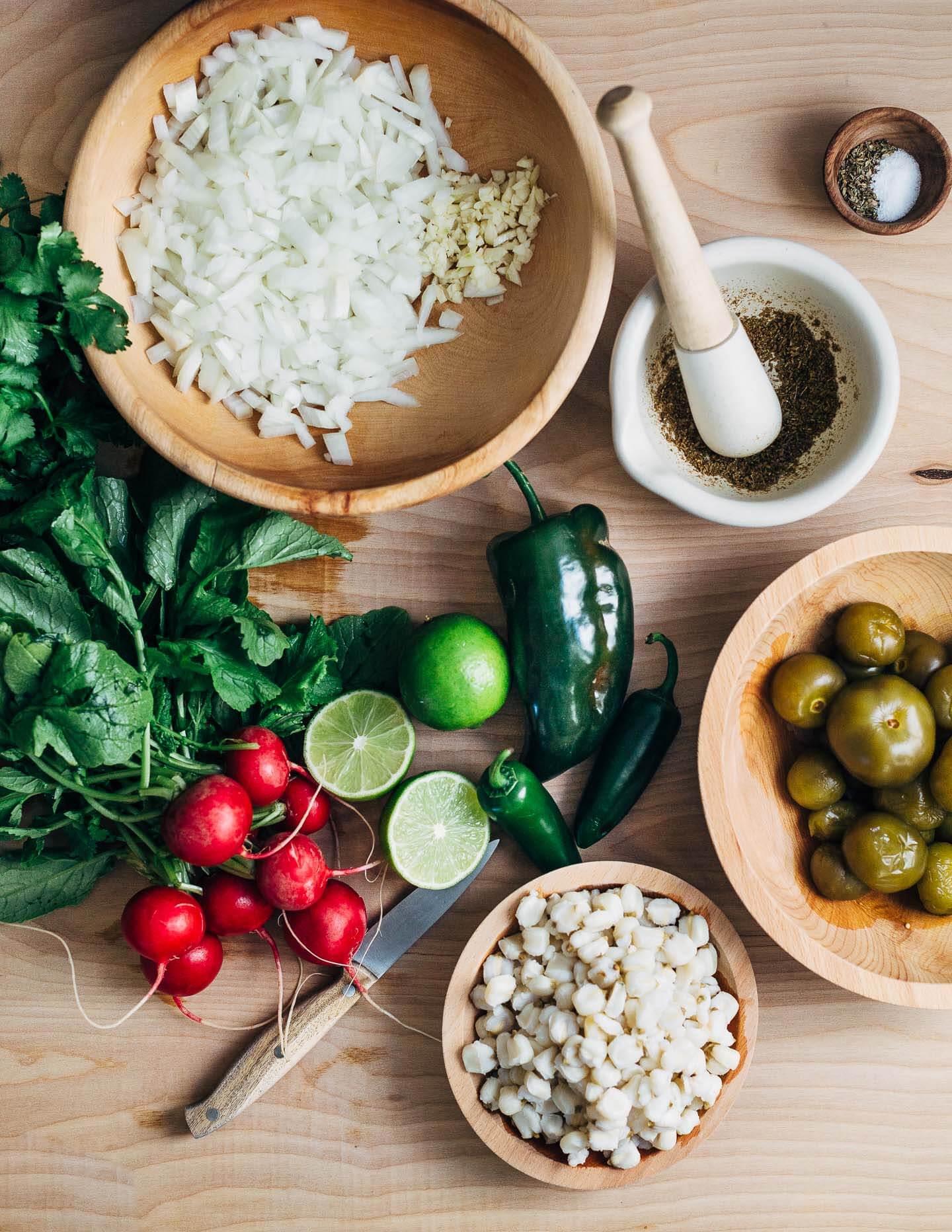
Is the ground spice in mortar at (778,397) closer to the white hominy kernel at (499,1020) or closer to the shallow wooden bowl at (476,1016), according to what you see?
the shallow wooden bowl at (476,1016)

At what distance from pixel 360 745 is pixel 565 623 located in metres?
0.35

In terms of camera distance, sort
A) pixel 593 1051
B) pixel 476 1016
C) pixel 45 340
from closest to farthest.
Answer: pixel 45 340 < pixel 593 1051 < pixel 476 1016

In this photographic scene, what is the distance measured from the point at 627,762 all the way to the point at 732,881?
23cm

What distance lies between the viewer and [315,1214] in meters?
1.51

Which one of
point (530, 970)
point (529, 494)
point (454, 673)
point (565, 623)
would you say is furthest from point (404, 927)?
point (529, 494)

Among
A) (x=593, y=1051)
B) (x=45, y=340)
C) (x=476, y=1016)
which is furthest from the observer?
(x=476, y=1016)

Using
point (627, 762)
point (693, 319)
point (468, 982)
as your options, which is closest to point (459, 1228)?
point (468, 982)

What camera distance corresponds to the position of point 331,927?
1392mm

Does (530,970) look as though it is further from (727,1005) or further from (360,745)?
(360,745)

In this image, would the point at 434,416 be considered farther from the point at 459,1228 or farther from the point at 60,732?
the point at 459,1228

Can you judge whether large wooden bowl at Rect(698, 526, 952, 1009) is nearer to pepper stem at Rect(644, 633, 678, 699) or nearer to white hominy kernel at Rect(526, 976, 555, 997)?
pepper stem at Rect(644, 633, 678, 699)

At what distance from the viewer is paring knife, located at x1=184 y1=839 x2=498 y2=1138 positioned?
4.77 feet

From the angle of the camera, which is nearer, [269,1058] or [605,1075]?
[605,1075]

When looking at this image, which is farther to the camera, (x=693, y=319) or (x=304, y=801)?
(x=304, y=801)
